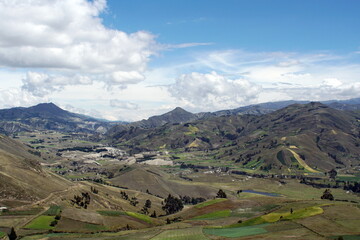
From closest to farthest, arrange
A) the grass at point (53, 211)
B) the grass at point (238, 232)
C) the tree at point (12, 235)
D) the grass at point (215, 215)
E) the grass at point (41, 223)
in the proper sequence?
1. the grass at point (238, 232)
2. the tree at point (12, 235)
3. the grass at point (41, 223)
4. the grass at point (53, 211)
5. the grass at point (215, 215)

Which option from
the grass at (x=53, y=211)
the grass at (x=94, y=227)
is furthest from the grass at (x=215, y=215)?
the grass at (x=53, y=211)

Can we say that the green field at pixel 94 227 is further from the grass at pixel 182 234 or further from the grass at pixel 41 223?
the grass at pixel 182 234

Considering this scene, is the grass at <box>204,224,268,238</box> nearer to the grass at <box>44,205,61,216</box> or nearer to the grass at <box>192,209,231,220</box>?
the grass at <box>192,209,231,220</box>

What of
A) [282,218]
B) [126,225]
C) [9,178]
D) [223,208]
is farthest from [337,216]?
[9,178]

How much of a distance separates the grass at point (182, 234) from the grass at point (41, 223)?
4567 cm

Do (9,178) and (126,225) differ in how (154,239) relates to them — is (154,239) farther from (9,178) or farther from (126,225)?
(9,178)

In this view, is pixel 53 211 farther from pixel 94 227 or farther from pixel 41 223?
pixel 94 227

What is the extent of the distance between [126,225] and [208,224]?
37.1m

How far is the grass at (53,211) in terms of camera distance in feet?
478

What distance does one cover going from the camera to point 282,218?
12731 cm

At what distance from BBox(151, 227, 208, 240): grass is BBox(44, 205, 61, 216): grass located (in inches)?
2241

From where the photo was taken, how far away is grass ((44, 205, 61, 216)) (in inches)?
5738

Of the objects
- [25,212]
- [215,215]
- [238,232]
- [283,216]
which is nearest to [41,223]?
[25,212]

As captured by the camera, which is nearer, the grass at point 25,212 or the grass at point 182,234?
the grass at point 182,234
